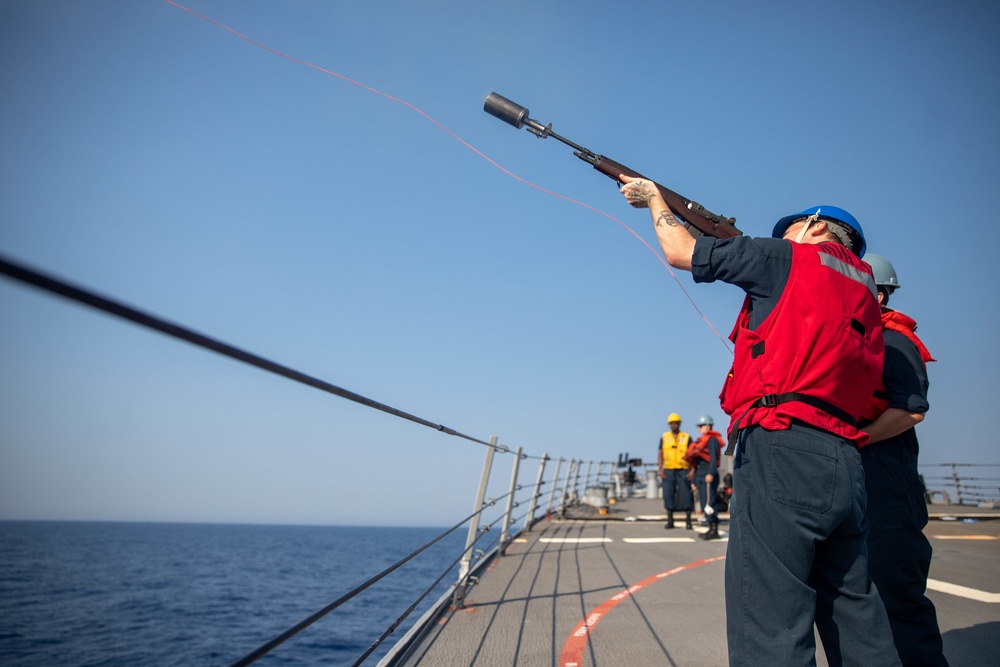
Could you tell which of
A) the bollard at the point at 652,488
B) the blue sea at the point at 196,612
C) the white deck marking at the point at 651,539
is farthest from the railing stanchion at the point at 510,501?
the bollard at the point at 652,488

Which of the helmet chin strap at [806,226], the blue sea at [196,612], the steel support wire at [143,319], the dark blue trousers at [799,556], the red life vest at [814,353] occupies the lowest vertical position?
the blue sea at [196,612]

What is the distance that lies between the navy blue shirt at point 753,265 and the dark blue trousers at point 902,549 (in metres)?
1.30

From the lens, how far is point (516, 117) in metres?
3.72

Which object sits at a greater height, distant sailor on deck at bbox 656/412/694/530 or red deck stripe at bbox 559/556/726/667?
distant sailor on deck at bbox 656/412/694/530

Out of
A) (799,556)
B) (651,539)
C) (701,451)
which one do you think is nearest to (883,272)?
(799,556)

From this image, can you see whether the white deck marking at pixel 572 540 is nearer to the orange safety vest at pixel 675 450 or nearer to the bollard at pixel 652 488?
the orange safety vest at pixel 675 450

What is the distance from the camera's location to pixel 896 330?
9.14 ft

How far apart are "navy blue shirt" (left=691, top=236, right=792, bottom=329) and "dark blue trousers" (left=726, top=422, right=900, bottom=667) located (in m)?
0.44

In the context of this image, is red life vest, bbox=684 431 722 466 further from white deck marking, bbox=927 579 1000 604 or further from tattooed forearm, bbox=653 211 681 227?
tattooed forearm, bbox=653 211 681 227

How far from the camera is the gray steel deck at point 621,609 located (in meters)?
3.29

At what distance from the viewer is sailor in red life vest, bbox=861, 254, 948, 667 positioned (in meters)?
2.46

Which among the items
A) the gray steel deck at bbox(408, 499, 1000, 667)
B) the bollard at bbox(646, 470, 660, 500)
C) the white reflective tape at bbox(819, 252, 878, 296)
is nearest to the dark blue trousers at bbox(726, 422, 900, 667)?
the white reflective tape at bbox(819, 252, 878, 296)

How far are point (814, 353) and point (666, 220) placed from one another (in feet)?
2.37

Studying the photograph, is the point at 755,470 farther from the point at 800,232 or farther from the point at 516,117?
the point at 516,117
